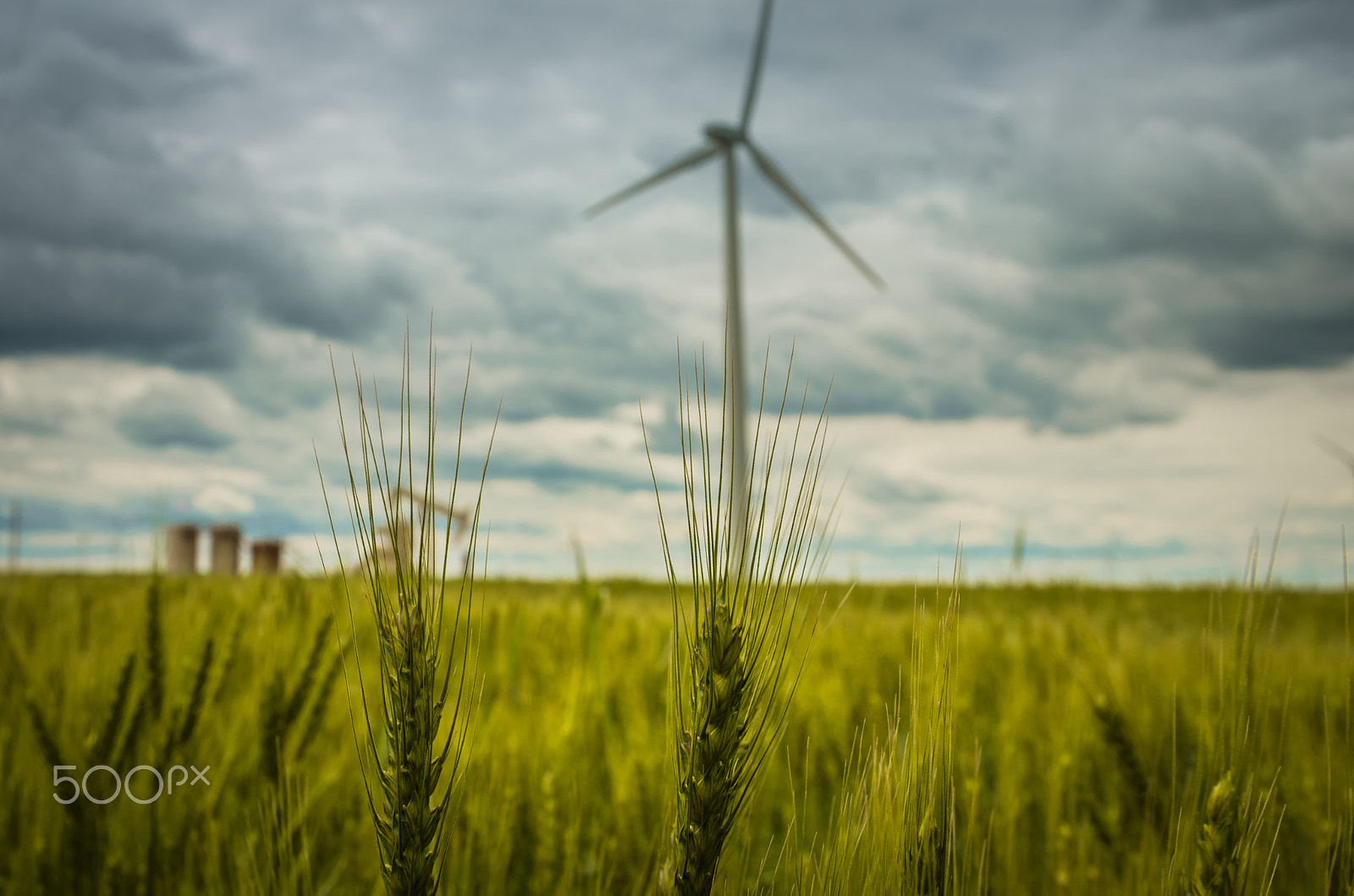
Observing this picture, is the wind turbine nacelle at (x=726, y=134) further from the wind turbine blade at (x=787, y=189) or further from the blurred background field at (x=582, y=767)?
the blurred background field at (x=582, y=767)

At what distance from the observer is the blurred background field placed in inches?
67.4

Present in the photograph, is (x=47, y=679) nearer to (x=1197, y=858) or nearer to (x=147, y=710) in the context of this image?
(x=147, y=710)

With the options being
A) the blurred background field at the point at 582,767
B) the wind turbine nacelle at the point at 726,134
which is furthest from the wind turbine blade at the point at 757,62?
the blurred background field at the point at 582,767

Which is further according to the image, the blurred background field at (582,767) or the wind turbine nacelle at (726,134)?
the wind turbine nacelle at (726,134)

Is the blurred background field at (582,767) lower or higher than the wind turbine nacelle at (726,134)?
lower

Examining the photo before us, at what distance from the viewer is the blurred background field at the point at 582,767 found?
5.62ft

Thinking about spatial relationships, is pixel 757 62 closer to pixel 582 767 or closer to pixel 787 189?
pixel 787 189

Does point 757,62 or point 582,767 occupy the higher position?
point 757,62

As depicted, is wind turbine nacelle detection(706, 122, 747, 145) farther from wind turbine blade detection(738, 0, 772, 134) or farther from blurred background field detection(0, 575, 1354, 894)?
blurred background field detection(0, 575, 1354, 894)

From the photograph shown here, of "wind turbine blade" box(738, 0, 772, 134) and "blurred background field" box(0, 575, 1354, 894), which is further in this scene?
"wind turbine blade" box(738, 0, 772, 134)

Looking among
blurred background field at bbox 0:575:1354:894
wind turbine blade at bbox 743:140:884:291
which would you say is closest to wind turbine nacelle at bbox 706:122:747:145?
wind turbine blade at bbox 743:140:884:291

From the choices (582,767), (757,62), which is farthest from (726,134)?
(582,767)

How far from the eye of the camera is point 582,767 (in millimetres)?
2693

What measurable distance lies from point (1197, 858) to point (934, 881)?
0.61 meters
